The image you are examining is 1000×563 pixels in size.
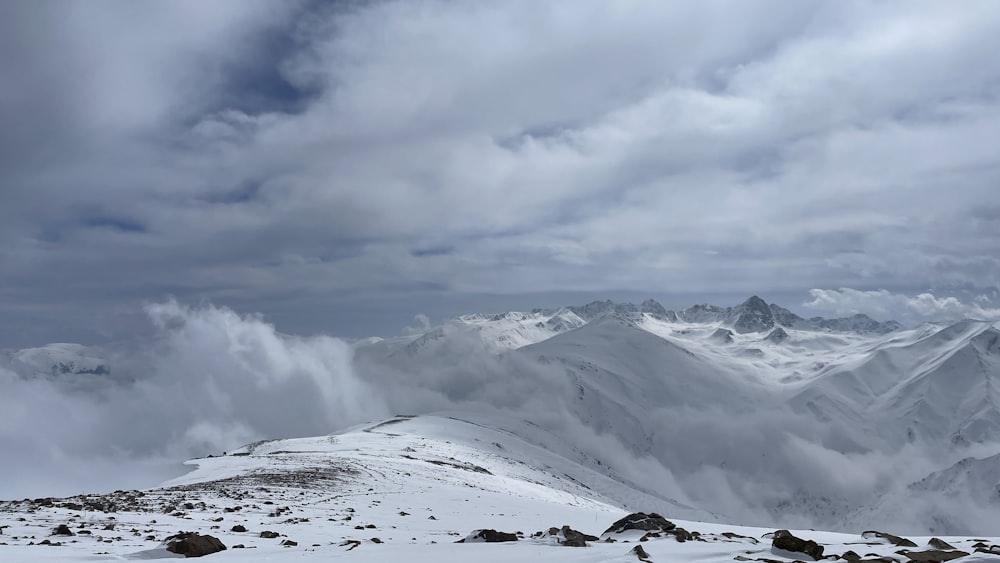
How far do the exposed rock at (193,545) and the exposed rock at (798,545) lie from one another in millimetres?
12825

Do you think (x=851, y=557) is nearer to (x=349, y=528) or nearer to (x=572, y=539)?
(x=572, y=539)

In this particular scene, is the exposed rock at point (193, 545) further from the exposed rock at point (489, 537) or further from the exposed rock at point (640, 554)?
the exposed rock at point (640, 554)

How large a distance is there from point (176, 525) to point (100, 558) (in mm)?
6023

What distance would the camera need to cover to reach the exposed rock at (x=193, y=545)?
14.2 m

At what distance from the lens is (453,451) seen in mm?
103000

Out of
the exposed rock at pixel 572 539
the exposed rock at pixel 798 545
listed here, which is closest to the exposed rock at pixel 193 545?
the exposed rock at pixel 572 539

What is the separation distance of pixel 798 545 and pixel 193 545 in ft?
44.3

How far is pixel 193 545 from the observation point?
14.4m

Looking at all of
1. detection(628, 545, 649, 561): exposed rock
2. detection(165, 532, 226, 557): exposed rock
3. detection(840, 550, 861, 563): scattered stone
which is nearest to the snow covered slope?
detection(628, 545, 649, 561): exposed rock

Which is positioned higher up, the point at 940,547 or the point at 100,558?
the point at 100,558

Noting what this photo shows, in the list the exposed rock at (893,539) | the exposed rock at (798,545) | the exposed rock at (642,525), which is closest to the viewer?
the exposed rock at (798,545)

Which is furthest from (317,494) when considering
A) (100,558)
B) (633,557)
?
(633,557)

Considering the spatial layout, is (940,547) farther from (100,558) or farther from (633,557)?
(100,558)

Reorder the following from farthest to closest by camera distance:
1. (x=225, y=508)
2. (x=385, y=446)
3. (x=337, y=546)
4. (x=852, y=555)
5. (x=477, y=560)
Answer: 1. (x=385, y=446)
2. (x=225, y=508)
3. (x=337, y=546)
4. (x=477, y=560)
5. (x=852, y=555)
